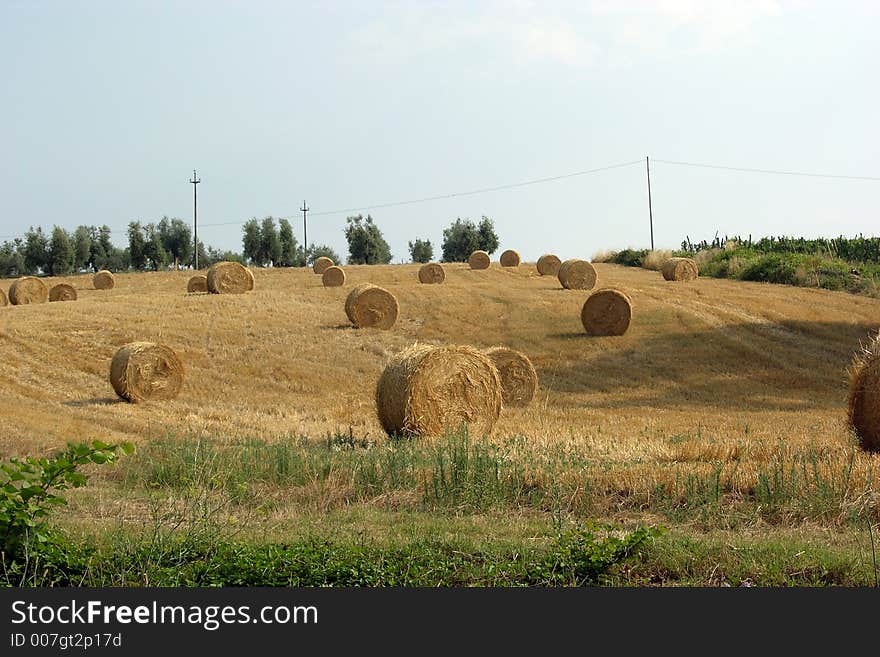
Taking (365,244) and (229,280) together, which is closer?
(229,280)

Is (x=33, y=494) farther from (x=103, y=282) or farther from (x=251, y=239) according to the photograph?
(x=251, y=239)

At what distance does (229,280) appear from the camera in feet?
126

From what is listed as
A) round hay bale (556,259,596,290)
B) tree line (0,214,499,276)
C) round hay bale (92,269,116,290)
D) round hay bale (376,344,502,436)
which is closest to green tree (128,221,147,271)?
tree line (0,214,499,276)

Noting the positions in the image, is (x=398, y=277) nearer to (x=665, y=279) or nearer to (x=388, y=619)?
(x=665, y=279)

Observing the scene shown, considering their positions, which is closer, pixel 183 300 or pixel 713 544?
pixel 713 544

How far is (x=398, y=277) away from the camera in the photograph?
170 feet

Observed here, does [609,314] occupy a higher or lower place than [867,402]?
higher

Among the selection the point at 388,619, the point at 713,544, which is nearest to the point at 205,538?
the point at 388,619

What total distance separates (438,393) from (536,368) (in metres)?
12.4

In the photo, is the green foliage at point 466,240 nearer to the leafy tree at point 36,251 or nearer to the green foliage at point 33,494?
the leafy tree at point 36,251

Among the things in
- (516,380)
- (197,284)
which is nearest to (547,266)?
(197,284)

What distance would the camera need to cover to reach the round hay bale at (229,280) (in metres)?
38.2

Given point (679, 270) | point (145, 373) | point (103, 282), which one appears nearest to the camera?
point (145, 373)

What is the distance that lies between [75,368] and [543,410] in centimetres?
1283
